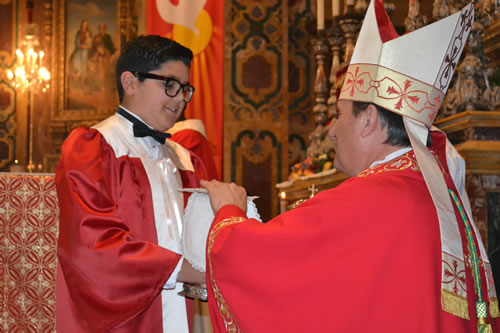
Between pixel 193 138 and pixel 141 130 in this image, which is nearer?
pixel 141 130

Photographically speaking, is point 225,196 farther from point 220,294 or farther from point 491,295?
point 491,295

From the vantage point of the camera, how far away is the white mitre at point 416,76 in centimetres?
197

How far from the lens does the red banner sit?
6445 mm

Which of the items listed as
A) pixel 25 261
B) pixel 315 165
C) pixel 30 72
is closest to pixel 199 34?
Result: pixel 315 165

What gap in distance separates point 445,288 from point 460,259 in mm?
100

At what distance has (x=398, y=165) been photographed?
Result: 2068mm

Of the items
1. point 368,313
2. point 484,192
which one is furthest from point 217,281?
point 484,192

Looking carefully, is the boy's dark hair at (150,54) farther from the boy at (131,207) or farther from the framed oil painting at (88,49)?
the framed oil painting at (88,49)

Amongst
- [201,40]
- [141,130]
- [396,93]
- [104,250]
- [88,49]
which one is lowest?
[104,250]

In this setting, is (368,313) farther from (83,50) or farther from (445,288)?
(83,50)

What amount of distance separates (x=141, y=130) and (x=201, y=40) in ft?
12.9

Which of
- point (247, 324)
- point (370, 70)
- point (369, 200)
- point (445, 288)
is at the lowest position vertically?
point (247, 324)

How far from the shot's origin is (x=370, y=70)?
218 cm

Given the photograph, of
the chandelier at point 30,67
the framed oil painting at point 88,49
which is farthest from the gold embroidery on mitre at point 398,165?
the framed oil painting at point 88,49
